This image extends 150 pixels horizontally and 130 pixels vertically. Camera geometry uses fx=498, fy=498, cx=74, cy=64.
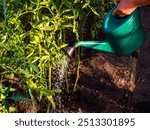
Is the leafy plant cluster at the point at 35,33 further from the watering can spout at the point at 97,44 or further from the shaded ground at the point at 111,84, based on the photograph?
the shaded ground at the point at 111,84

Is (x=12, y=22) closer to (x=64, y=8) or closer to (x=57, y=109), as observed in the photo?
(x=64, y=8)

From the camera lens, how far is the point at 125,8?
2.13 meters

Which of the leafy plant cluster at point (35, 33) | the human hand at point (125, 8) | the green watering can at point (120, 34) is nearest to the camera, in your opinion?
the human hand at point (125, 8)

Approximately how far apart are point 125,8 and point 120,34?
0.24m

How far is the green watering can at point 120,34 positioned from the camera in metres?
2.32

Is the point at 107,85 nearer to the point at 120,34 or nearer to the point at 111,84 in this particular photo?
the point at 111,84

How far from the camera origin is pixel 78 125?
2.23 metres

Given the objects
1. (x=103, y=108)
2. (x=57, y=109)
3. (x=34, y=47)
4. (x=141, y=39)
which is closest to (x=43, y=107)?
(x=57, y=109)

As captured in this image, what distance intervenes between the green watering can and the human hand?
10 centimetres

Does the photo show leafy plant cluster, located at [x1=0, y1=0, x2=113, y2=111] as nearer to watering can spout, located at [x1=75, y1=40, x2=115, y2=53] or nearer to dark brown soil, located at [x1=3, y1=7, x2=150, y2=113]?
watering can spout, located at [x1=75, y1=40, x2=115, y2=53]

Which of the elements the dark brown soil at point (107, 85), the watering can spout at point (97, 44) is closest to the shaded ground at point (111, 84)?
the dark brown soil at point (107, 85)

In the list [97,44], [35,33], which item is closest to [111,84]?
[97,44]

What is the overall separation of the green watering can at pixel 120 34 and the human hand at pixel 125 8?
3.8 inches

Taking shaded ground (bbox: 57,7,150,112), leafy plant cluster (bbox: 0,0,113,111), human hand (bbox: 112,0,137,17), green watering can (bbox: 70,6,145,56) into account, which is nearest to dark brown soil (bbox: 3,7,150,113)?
shaded ground (bbox: 57,7,150,112)
